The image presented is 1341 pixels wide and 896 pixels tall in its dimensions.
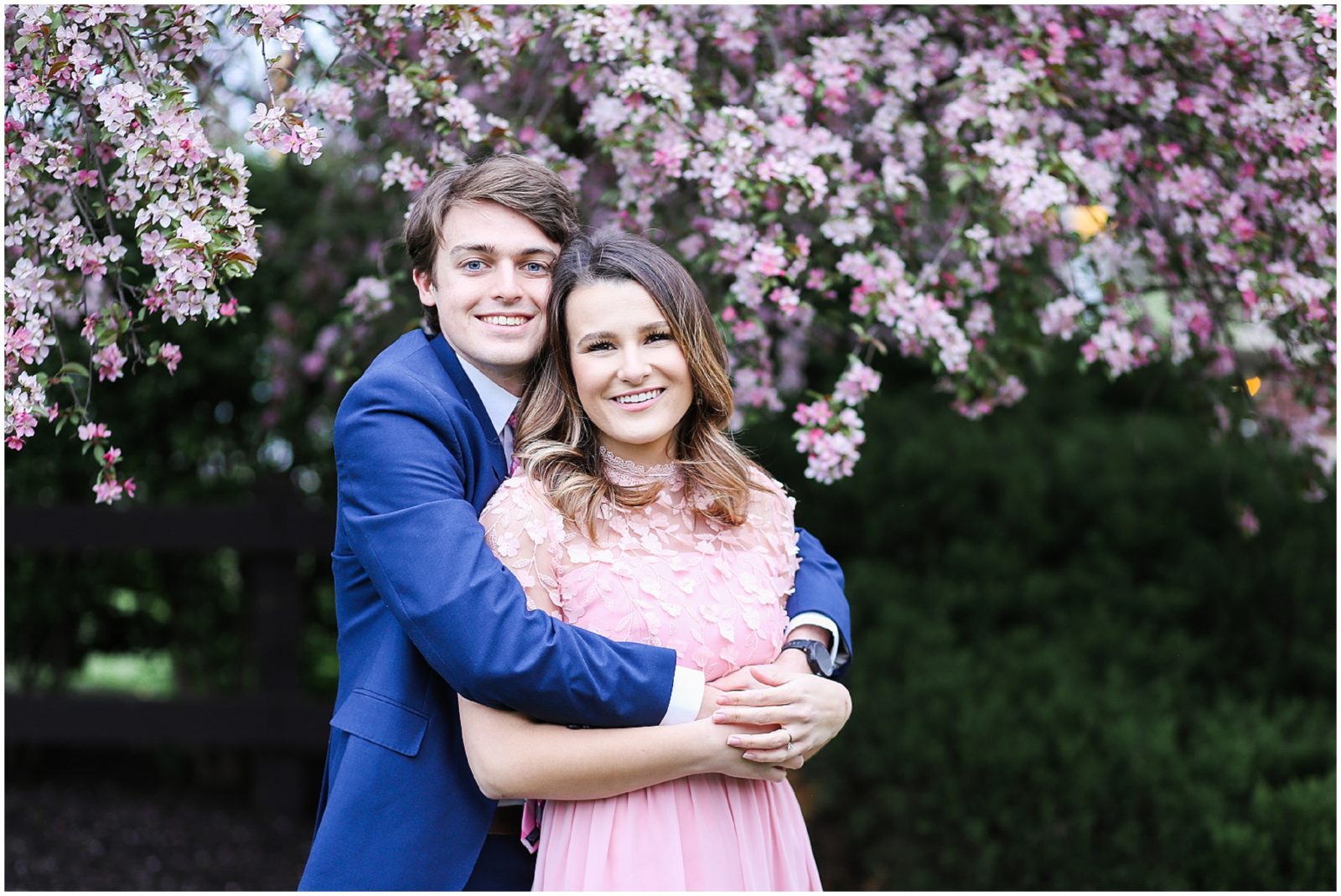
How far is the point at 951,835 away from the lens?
3.63m

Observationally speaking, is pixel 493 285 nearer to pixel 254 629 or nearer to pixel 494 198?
pixel 494 198

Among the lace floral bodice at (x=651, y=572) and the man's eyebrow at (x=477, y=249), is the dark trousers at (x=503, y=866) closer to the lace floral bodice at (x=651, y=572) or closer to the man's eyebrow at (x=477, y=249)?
the lace floral bodice at (x=651, y=572)

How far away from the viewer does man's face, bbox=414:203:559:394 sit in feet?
6.63

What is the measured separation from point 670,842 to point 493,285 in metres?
0.93

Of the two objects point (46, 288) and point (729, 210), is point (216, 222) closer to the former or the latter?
point (46, 288)

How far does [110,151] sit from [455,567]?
121cm

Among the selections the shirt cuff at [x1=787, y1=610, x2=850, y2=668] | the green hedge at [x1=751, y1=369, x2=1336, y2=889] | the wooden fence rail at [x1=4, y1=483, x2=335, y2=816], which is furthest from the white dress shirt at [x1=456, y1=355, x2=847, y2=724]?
the wooden fence rail at [x1=4, y1=483, x2=335, y2=816]

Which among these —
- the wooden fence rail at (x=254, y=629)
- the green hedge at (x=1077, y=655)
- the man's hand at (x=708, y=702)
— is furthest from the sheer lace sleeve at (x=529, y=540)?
the wooden fence rail at (x=254, y=629)

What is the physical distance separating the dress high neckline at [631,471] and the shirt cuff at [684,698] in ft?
1.09

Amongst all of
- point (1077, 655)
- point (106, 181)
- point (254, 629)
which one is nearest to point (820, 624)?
point (106, 181)

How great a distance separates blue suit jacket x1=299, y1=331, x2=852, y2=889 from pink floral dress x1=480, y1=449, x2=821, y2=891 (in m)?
0.08

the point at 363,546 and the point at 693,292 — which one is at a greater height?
the point at 693,292

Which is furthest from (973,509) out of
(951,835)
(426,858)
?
(426,858)

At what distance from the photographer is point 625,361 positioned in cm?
192
